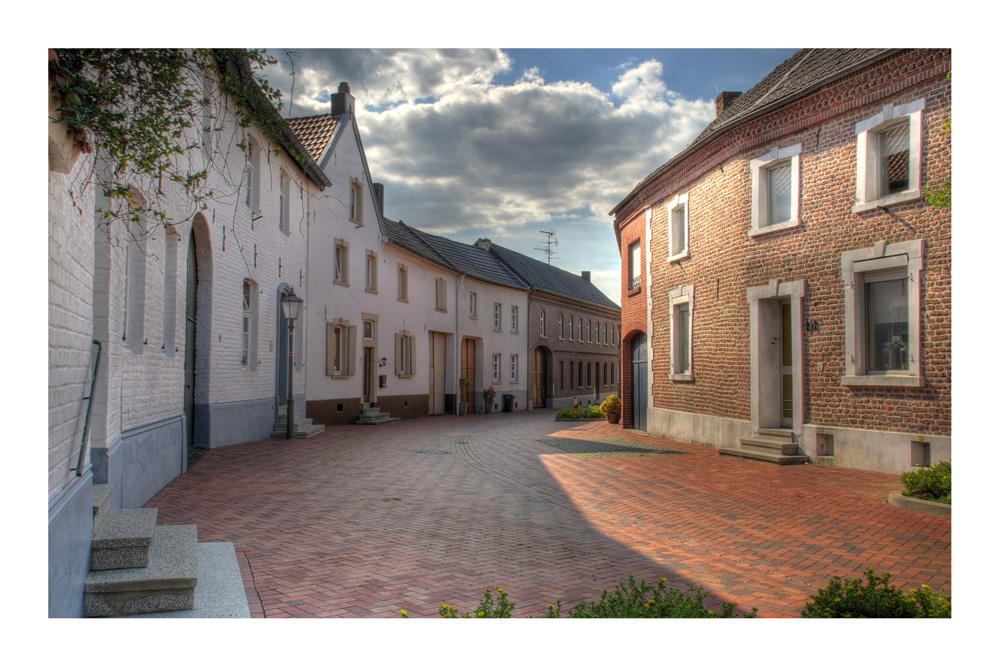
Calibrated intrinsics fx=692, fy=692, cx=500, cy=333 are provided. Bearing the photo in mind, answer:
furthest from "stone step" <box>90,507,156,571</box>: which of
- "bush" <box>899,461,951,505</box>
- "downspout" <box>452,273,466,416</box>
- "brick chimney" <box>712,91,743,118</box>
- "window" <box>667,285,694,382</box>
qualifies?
"downspout" <box>452,273,466,416</box>

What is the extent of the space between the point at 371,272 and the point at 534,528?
17228 millimetres

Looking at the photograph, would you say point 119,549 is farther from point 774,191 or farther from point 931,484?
point 774,191

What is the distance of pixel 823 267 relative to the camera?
447 inches

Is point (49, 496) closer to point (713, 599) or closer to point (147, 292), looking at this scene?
point (713, 599)

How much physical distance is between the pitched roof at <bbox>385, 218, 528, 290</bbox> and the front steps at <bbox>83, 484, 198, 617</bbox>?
1938 cm

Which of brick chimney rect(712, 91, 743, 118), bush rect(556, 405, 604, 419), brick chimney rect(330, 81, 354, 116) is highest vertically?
brick chimney rect(330, 81, 354, 116)

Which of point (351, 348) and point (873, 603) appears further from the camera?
point (351, 348)

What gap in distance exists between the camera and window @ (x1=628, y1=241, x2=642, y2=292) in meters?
18.8

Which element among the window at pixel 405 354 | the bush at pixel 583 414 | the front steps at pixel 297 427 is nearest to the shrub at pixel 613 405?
the bush at pixel 583 414

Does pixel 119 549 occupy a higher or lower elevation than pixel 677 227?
lower

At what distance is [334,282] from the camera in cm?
2017

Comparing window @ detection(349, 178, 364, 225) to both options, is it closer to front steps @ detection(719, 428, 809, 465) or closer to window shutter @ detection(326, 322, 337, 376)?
window shutter @ detection(326, 322, 337, 376)

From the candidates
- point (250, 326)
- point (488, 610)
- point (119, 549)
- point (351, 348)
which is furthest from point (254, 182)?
point (488, 610)

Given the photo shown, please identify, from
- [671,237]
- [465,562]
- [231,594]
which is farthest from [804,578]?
[671,237]
